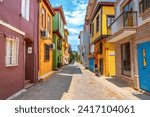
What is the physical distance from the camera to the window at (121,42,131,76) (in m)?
11.8

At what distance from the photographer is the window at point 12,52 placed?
762cm

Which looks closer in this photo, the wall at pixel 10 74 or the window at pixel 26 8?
the wall at pixel 10 74

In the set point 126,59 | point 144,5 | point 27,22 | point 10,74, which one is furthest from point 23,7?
point 126,59

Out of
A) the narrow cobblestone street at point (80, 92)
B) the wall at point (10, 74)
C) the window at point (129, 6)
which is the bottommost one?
the narrow cobblestone street at point (80, 92)

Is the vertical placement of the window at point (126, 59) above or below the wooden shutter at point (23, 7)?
below

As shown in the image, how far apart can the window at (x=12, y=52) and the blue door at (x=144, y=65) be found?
5803mm

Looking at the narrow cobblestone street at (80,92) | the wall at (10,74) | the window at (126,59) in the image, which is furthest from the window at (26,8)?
the window at (126,59)

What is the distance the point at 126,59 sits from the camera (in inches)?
485

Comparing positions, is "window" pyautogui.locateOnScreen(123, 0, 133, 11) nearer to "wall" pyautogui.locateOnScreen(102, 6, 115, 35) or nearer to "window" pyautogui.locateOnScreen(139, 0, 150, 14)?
"window" pyautogui.locateOnScreen(139, 0, 150, 14)

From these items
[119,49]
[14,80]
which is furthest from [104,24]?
[14,80]

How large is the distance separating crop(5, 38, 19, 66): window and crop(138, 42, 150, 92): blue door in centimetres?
580

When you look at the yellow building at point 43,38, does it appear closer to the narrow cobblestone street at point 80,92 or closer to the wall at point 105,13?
the narrow cobblestone street at point 80,92

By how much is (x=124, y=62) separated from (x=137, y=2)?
4.47 metres

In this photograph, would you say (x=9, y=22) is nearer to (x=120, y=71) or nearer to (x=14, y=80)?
Answer: (x=14, y=80)
